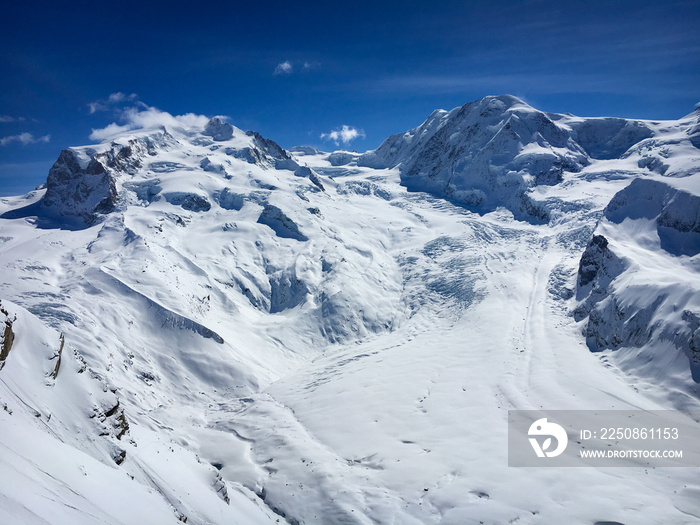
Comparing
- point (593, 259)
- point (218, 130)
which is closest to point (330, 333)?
point (593, 259)

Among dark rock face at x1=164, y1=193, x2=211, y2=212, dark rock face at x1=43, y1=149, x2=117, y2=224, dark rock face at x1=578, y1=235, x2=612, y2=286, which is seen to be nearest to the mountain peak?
dark rock face at x1=43, y1=149, x2=117, y2=224

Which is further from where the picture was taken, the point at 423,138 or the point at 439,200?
the point at 423,138

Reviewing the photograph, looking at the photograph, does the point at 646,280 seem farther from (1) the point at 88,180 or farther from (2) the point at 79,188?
(2) the point at 79,188

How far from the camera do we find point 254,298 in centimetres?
7506

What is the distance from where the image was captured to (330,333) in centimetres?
6975

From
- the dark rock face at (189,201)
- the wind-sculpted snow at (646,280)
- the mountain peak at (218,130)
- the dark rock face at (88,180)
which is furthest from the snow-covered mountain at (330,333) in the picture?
the mountain peak at (218,130)

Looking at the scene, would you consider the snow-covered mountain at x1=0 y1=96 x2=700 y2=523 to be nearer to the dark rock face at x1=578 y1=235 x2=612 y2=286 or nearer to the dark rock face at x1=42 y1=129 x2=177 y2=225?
the dark rock face at x1=42 y1=129 x2=177 y2=225

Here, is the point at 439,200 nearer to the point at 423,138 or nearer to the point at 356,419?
the point at 423,138

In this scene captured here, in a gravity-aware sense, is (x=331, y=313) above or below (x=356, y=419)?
above

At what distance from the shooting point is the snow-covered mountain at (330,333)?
2484 centimetres

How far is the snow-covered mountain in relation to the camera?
24844 millimetres

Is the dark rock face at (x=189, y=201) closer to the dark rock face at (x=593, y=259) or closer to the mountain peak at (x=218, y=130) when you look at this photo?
the mountain peak at (x=218, y=130)

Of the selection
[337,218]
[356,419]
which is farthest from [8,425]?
[337,218]

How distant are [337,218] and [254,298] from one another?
130 ft
